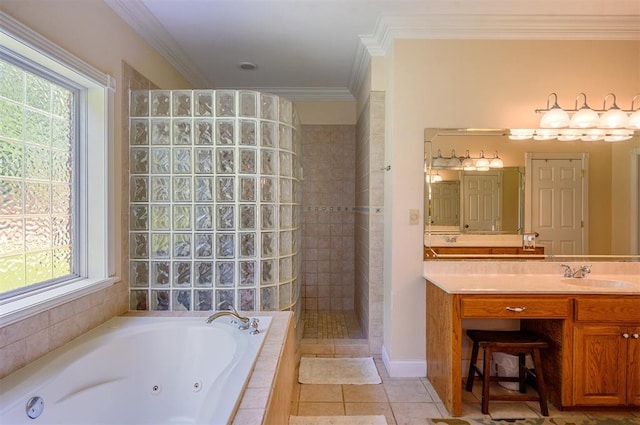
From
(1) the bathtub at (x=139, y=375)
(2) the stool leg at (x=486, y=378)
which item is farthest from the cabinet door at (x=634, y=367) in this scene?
(1) the bathtub at (x=139, y=375)

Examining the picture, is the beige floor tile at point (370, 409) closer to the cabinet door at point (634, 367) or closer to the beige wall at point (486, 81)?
the beige wall at point (486, 81)

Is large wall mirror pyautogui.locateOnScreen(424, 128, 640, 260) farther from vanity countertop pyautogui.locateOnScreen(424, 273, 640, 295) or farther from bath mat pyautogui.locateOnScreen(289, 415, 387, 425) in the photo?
bath mat pyautogui.locateOnScreen(289, 415, 387, 425)

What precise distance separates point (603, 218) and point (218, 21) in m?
3.07

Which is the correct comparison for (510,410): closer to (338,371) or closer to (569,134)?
(338,371)

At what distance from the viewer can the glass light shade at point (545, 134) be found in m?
2.52

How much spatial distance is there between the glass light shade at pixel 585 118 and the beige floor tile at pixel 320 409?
7.97 feet

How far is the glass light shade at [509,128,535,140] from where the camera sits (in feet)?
8.25

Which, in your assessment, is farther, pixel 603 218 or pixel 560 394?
pixel 603 218

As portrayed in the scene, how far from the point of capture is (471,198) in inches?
101

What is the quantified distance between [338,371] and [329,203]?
74.9 inches

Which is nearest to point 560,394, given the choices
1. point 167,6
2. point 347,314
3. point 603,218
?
point 603,218

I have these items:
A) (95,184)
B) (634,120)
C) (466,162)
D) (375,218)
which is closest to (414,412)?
(375,218)

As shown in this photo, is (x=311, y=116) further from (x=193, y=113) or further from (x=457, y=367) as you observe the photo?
(x=457, y=367)

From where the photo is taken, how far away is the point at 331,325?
345cm
